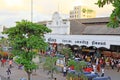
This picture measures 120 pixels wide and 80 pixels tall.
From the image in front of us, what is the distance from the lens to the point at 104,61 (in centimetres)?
3741

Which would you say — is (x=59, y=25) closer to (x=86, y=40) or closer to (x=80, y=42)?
(x=80, y=42)

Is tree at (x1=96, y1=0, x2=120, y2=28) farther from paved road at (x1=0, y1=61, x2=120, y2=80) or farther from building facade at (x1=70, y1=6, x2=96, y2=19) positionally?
building facade at (x1=70, y1=6, x2=96, y2=19)

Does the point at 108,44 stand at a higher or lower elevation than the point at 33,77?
higher

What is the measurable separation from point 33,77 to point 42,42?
267 inches

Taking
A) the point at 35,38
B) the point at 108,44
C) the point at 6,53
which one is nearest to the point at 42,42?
the point at 35,38

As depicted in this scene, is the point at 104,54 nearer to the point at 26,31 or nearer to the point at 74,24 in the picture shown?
the point at 74,24

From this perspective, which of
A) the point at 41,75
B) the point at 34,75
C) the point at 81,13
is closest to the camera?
the point at 41,75

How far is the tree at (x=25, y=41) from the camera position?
2644cm

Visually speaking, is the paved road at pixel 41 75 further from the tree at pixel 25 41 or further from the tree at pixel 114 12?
the tree at pixel 114 12

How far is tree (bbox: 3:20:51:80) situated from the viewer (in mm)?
26438

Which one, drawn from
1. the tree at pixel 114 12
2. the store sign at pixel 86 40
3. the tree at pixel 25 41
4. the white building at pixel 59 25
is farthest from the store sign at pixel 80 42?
the tree at pixel 114 12

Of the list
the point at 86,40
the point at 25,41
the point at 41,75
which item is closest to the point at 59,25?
the point at 86,40

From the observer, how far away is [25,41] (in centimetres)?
2662

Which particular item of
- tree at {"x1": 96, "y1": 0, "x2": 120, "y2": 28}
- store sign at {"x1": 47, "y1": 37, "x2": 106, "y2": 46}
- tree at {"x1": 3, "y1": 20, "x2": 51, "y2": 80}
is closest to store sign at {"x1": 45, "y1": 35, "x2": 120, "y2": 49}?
store sign at {"x1": 47, "y1": 37, "x2": 106, "y2": 46}
